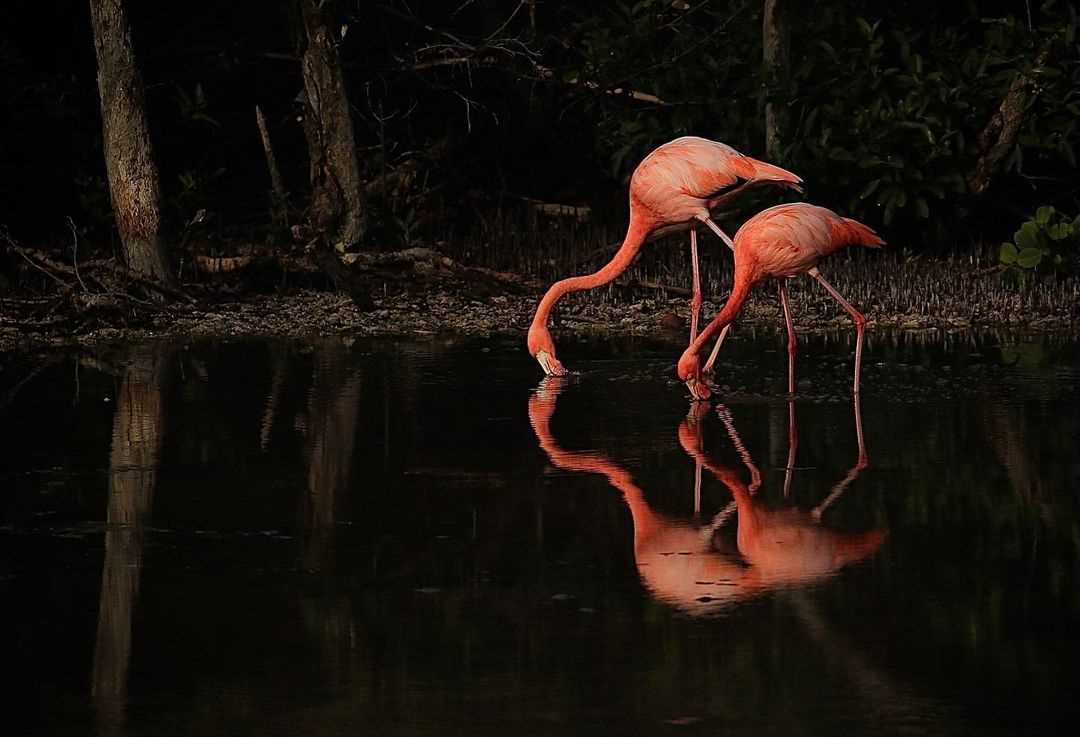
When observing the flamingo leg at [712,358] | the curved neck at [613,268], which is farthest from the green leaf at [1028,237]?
the flamingo leg at [712,358]

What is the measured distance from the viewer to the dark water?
16.3 feet

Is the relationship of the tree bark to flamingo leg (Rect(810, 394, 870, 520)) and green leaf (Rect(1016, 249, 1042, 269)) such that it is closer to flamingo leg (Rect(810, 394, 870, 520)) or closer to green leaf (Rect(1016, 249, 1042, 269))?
green leaf (Rect(1016, 249, 1042, 269))

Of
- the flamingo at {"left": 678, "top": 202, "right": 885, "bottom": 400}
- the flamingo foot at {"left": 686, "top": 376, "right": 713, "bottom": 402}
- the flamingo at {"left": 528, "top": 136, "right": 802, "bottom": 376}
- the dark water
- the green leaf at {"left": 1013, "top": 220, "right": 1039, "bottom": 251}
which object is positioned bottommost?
the dark water

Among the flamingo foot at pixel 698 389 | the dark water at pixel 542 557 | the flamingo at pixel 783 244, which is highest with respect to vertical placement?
the flamingo at pixel 783 244

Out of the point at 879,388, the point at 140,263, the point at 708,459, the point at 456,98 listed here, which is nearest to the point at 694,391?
the point at 879,388

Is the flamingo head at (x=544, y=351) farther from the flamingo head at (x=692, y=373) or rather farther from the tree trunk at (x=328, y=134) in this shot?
the tree trunk at (x=328, y=134)

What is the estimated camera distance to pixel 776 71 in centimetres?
1702

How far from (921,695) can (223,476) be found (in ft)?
13.4

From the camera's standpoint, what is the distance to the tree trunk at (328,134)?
17.8 m

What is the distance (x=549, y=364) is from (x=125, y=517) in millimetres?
4387

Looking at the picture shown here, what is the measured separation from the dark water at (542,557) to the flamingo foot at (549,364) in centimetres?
41

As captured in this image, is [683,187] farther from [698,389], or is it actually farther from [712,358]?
[698,389]

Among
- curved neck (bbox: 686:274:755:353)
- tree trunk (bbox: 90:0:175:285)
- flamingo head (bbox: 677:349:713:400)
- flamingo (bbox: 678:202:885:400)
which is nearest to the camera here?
flamingo head (bbox: 677:349:713:400)

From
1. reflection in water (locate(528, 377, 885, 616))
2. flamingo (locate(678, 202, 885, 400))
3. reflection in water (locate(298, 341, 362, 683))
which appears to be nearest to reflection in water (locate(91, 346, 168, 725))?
reflection in water (locate(298, 341, 362, 683))
